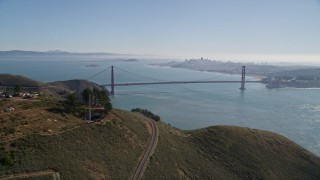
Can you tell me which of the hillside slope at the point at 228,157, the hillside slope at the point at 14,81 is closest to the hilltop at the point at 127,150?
the hillside slope at the point at 228,157

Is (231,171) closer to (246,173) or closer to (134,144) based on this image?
(246,173)

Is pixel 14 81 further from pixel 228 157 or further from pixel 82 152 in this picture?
pixel 228 157

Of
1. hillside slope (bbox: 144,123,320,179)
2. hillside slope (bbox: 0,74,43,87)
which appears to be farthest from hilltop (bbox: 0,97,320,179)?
hillside slope (bbox: 0,74,43,87)

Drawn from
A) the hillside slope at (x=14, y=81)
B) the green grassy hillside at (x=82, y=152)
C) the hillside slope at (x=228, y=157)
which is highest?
the hillside slope at (x=14, y=81)

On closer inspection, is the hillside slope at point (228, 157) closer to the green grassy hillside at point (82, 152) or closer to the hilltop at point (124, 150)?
the hilltop at point (124, 150)

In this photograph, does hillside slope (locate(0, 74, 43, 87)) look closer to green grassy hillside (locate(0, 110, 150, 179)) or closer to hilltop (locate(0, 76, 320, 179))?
hilltop (locate(0, 76, 320, 179))

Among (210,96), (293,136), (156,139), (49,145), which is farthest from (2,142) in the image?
(210,96)

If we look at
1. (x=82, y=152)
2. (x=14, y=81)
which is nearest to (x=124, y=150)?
(x=82, y=152)
